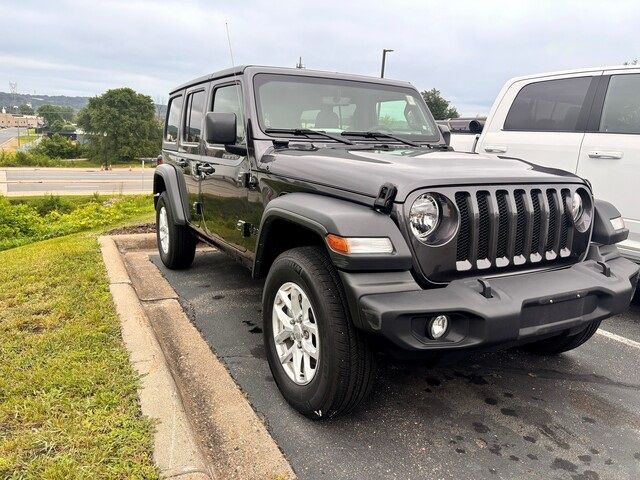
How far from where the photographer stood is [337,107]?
12.7 ft

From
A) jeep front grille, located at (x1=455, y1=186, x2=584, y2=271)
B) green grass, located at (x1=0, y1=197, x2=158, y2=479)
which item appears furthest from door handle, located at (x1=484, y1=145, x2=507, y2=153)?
green grass, located at (x1=0, y1=197, x2=158, y2=479)

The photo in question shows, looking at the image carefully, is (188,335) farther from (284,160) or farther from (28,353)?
(284,160)

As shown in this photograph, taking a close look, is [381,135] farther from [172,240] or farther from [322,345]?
[172,240]

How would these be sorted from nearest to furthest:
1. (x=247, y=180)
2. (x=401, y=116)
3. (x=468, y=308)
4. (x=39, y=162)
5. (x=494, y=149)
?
(x=468, y=308)
(x=247, y=180)
(x=401, y=116)
(x=494, y=149)
(x=39, y=162)

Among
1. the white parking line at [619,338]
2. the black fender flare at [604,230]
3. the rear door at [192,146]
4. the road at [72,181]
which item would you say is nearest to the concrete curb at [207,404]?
the rear door at [192,146]

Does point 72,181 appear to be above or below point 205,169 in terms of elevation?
below

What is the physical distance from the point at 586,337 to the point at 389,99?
7.57 feet

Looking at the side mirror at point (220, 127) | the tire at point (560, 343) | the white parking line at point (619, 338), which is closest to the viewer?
the tire at point (560, 343)

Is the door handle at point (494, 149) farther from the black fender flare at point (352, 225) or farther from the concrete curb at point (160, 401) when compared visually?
the concrete curb at point (160, 401)

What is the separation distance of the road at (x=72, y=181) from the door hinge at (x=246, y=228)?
36579 mm

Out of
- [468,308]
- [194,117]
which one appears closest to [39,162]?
[194,117]

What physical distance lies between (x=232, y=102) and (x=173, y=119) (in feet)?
6.27

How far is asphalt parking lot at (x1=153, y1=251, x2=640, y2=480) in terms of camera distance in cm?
237

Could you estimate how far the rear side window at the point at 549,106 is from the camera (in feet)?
16.0
